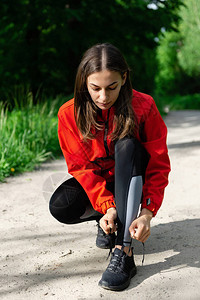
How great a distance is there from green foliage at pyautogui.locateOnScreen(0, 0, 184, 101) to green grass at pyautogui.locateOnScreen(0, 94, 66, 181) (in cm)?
50

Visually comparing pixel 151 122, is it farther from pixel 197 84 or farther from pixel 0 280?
pixel 197 84

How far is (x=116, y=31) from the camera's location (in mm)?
8180

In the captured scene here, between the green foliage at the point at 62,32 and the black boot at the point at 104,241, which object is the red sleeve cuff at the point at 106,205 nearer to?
the black boot at the point at 104,241

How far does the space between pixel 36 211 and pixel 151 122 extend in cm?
152

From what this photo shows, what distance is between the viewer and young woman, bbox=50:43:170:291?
199 cm

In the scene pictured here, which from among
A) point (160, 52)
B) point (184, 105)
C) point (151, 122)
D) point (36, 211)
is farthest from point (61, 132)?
point (160, 52)

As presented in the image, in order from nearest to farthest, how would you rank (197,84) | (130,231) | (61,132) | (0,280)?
(130,231)
(0,280)
(61,132)
(197,84)

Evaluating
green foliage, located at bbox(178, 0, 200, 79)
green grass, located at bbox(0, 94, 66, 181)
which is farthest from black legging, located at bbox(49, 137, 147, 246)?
green foliage, located at bbox(178, 0, 200, 79)

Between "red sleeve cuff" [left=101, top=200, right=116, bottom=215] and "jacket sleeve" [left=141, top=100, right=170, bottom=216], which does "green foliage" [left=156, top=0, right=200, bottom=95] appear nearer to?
"jacket sleeve" [left=141, top=100, right=170, bottom=216]

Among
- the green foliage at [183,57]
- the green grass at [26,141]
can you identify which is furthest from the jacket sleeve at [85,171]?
the green foliage at [183,57]

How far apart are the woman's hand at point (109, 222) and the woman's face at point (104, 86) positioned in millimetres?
571

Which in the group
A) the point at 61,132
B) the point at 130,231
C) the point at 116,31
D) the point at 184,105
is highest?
the point at 116,31

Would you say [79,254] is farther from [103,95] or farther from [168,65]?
[168,65]

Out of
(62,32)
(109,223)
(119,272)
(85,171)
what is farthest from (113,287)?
(62,32)
